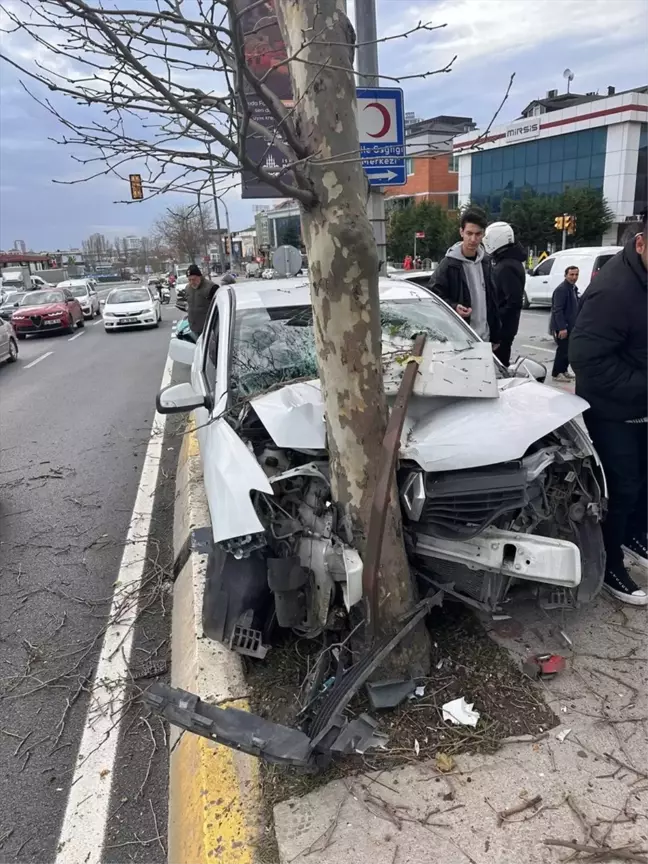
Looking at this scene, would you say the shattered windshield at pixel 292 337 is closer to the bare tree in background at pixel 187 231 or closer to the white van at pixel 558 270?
the bare tree in background at pixel 187 231

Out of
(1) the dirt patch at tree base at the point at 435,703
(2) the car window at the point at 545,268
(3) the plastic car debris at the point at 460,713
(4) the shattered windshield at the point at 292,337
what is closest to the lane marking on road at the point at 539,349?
(2) the car window at the point at 545,268

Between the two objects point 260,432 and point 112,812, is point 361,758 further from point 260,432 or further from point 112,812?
point 260,432

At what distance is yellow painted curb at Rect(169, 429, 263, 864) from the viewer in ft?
6.72

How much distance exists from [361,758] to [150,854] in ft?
2.74

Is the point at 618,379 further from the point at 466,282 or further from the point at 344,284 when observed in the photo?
the point at 466,282

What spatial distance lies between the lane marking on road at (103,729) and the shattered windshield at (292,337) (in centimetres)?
158

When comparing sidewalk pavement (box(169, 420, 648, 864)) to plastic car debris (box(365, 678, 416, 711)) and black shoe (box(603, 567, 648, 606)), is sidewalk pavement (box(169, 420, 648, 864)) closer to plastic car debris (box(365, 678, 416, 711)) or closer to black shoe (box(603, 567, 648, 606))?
plastic car debris (box(365, 678, 416, 711))

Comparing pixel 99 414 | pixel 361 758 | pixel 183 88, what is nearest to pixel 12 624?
pixel 361 758

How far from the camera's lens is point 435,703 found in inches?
101

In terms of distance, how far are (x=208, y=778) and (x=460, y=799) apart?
909 mm

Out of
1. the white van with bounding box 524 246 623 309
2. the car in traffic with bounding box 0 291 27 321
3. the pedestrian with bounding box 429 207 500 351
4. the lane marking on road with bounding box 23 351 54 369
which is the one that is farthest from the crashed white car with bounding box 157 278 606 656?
the car in traffic with bounding box 0 291 27 321

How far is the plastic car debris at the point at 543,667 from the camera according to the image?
8.84 ft

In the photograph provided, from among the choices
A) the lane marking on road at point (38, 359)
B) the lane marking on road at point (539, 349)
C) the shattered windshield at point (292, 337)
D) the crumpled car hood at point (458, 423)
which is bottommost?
the lane marking on road at point (539, 349)

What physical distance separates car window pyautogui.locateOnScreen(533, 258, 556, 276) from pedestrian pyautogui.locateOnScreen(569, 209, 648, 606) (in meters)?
18.7
